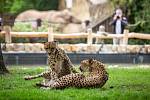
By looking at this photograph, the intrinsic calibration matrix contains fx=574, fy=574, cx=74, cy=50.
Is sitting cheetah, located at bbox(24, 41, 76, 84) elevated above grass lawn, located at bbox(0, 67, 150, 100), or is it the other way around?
sitting cheetah, located at bbox(24, 41, 76, 84)

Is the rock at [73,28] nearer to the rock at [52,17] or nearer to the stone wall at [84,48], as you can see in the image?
the rock at [52,17]

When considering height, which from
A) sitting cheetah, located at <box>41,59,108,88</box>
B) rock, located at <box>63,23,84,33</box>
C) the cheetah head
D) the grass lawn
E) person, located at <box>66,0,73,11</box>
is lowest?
rock, located at <box>63,23,84,33</box>

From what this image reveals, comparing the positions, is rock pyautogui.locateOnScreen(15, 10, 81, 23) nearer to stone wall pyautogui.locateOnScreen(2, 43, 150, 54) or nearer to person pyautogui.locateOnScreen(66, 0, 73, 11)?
person pyautogui.locateOnScreen(66, 0, 73, 11)

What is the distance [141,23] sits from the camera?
103ft

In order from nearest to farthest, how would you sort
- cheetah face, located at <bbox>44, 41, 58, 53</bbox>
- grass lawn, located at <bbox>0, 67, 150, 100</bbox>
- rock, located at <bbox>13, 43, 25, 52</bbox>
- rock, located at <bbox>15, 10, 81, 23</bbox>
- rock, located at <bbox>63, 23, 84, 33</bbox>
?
grass lawn, located at <bbox>0, 67, 150, 100</bbox>
cheetah face, located at <bbox>44, 41, 58, 53</bbox>
rock, located at <bbox>13, 43, 25, 52</bbox>
rock, located at <bbox>63, 23, 84, 33</bbox>
rock, located at <bbox>15, 10, 81, 23</bbox>

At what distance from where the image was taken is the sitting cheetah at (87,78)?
462 inches

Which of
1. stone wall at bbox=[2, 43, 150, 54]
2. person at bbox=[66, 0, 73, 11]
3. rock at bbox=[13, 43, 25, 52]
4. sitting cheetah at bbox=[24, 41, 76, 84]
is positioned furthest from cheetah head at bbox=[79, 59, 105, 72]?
person at bbox=[66, 0, 73, 11]

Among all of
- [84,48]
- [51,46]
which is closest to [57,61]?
[51,46]

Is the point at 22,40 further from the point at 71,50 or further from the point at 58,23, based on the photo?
the point at 58,23

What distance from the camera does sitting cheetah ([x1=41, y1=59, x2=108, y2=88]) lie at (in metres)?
11.7

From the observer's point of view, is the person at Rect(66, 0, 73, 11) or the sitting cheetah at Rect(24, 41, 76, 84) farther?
the person at Rect(66, 0, 73, 11)

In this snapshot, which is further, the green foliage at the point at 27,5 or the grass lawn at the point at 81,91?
the green foliage at the point at 27,5

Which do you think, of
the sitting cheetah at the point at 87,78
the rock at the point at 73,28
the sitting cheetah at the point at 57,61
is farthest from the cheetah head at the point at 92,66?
the rock at the point at 73,28

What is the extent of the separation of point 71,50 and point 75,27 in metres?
12.9
